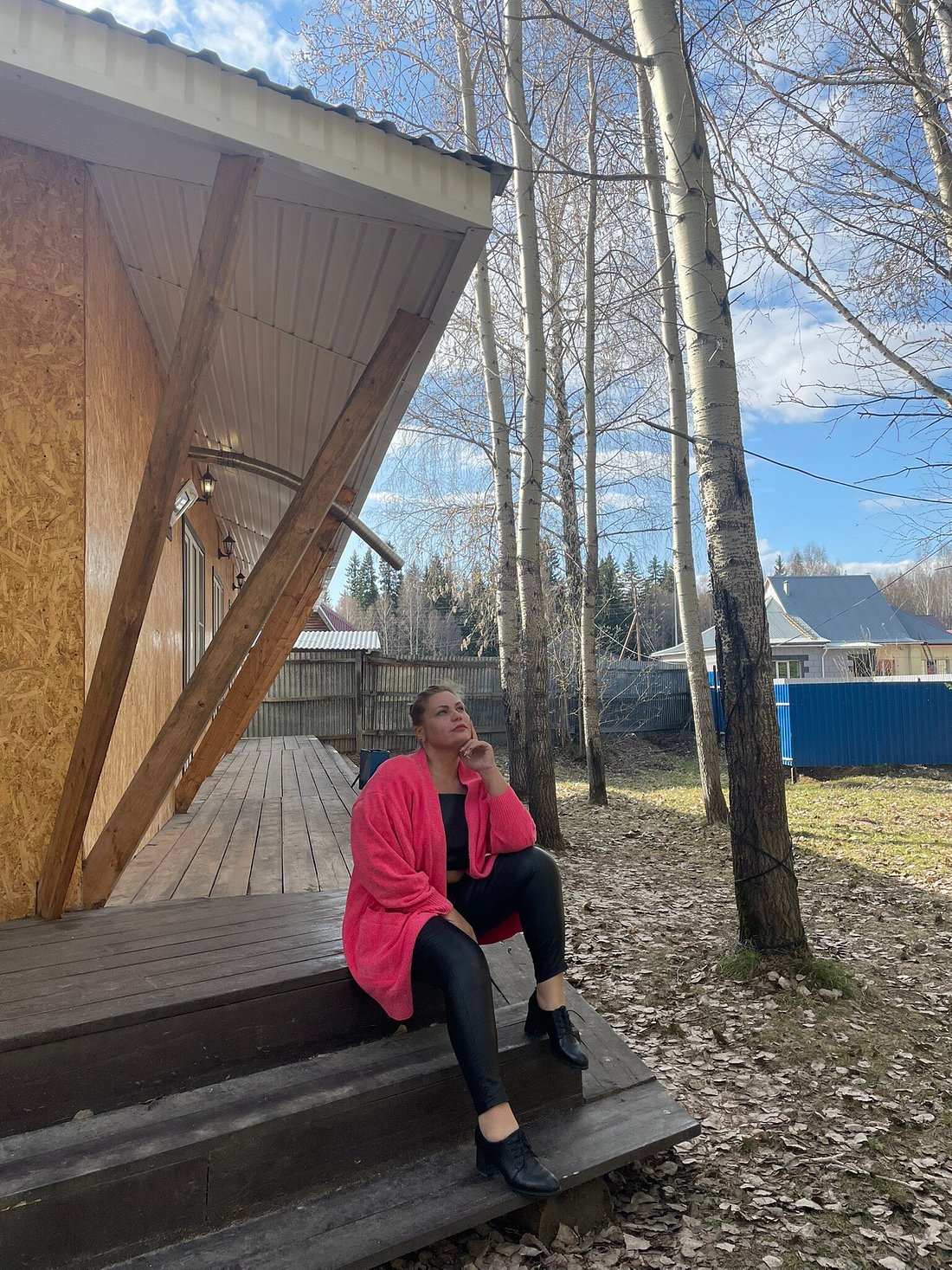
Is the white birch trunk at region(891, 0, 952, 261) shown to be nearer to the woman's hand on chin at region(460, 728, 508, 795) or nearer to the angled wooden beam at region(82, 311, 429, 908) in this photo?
the angled wooden beam at region(82, 311, 429, 908)

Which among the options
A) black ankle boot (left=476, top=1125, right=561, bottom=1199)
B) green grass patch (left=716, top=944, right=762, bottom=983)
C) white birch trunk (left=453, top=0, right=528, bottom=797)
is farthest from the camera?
white birch trunk (left=453, top=0, right=528, bottom=797)

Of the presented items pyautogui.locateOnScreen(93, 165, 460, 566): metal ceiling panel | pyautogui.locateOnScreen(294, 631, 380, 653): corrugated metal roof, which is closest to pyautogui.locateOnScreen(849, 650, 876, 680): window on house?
pyautogui.locateOnScreen(294, 631, 380, 653): corrugated metal roof

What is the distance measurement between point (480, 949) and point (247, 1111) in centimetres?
74

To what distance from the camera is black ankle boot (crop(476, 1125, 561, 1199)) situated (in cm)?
197

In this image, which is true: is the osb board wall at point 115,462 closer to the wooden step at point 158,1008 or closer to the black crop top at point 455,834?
the wooden step at point 158,1008

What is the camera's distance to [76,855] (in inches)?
112

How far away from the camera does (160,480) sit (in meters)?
2.67

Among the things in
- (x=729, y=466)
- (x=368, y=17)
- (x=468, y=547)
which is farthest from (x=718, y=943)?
(x=368, y=17)

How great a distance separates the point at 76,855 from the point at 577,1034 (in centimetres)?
188

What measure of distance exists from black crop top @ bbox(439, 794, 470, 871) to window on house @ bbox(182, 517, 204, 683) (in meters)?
4.63

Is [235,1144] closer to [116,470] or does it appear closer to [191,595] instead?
[116,470]

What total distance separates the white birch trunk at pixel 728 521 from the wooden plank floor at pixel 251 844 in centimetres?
201

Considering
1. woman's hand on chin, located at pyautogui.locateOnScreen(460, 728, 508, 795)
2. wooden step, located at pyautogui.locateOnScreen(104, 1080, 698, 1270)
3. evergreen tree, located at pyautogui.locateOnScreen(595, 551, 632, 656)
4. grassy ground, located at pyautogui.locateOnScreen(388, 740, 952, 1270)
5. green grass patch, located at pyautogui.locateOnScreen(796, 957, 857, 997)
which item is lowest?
grassy ground, located at pyautogui.locateOnScreen(388, 740, 952, 1270)

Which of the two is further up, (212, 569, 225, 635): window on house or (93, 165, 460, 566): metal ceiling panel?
(93, 165, 460, 566): metal ceiling panel
